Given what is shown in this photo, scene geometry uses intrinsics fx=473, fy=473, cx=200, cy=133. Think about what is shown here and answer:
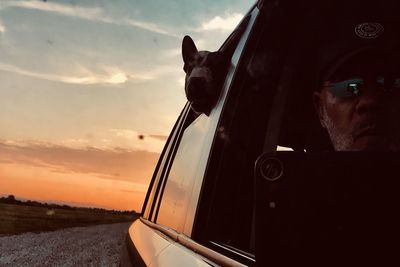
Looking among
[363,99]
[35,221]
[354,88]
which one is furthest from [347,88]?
[35,221]

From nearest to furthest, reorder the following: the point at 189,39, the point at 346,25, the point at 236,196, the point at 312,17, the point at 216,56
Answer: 1. the point at 236,196
2. the point at 346,25
3. the point at 312,17
4. the point at 216,56
5. the point at 189,39

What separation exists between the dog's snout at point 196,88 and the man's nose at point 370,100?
67cm

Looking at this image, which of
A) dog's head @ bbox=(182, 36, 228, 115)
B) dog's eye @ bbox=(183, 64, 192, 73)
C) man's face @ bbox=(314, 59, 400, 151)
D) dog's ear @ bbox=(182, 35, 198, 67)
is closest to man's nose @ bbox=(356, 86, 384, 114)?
man's face @ bbox=(314, 59, 400, 151)

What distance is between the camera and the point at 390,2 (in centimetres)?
154

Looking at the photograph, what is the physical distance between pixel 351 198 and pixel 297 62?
1.47 meters

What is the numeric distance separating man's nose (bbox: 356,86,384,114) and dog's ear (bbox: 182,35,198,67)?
1001mm

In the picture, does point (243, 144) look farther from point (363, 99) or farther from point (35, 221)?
point (35, 221)

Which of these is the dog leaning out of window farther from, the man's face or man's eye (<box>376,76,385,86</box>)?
man's eye (<box>376,76,385,86</box>)

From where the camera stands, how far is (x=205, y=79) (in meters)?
1.85

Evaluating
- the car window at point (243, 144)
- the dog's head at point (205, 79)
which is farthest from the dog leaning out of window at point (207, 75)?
the car window at point (243, 144)

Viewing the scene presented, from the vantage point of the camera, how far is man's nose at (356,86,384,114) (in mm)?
1297

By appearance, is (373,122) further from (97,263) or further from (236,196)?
(97,263)

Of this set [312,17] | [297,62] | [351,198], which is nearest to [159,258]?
[297,62]

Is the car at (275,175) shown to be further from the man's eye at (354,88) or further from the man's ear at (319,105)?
the man's eye at (354,88)
